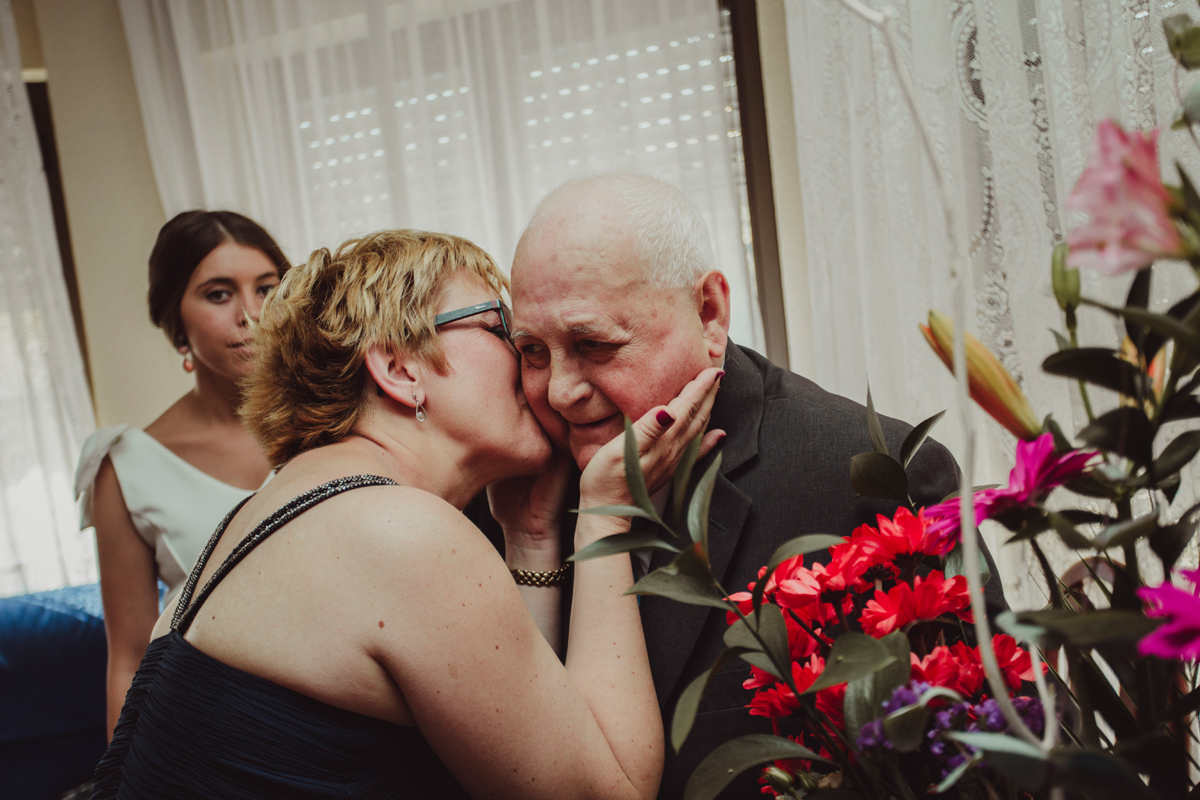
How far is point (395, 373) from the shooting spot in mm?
1205

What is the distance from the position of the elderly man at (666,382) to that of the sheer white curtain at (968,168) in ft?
1.42

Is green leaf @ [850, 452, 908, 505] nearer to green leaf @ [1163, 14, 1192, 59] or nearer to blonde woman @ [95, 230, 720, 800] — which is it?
green leaf @ [1163, 14, 1192, 59]

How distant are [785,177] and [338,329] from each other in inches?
63.7

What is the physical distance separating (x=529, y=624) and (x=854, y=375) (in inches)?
53.1

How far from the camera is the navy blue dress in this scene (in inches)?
35.9

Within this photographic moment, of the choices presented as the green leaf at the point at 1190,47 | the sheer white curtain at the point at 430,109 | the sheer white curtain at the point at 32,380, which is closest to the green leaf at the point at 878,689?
the green leaf at the point at 1190,47

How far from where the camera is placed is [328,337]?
1.19 metres

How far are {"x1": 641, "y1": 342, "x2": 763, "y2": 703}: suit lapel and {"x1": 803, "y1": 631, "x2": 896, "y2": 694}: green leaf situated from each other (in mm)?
616

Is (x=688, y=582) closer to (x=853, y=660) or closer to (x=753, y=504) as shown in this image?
(x=853, y=660)

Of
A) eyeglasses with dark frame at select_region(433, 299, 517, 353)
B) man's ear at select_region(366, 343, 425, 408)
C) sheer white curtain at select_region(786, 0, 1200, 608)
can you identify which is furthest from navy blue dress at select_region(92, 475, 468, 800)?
sheer white curtain at select_region(786, 0, 1200, 608)

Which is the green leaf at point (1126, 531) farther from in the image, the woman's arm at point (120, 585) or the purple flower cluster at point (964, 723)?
the woman's arm at point (120, 585)

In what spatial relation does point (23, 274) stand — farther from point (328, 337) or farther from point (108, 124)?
point (328, 337)

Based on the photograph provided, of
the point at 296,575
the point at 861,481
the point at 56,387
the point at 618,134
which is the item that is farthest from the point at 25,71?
the point at 861,481

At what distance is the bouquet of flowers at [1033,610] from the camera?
1.09 feet
